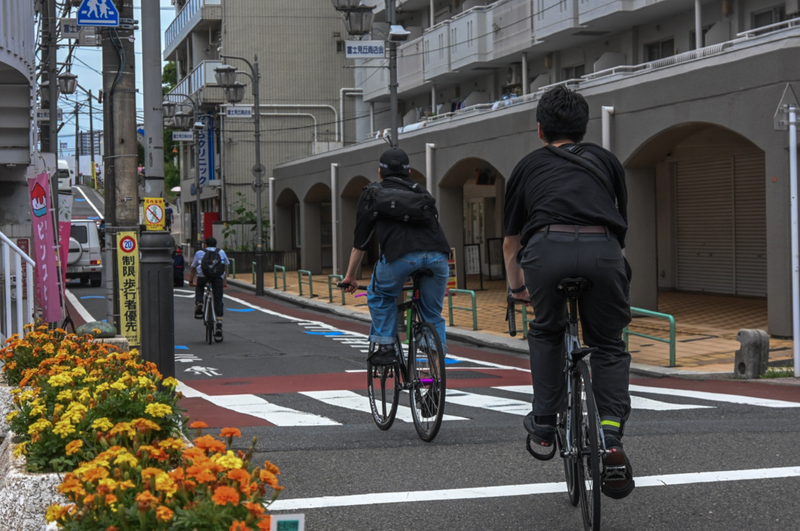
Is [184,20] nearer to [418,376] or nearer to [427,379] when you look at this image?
[418,376]

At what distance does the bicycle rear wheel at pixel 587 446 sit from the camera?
148 inches

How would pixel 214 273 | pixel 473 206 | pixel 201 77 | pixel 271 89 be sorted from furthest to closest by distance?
pixel 271 89 → pixel 201 77 → pixel 473 206 → pixel 214 273

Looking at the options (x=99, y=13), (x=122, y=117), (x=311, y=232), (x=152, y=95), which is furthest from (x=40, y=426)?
(x=311, y=232)

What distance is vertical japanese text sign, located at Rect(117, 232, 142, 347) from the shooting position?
10.8 meters

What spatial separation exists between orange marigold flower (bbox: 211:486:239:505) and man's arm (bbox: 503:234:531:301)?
7.25 ft

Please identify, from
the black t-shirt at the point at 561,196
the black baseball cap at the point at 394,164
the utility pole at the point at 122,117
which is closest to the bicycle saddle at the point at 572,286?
the black t-shirt at the point at 561,196

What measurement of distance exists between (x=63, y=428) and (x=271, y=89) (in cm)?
4439

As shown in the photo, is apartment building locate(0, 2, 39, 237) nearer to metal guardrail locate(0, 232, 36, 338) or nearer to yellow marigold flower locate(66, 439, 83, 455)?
metal guardrail locate(0, 232, 36, 338)

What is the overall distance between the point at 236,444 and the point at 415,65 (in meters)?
29.4

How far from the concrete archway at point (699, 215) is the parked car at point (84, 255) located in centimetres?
1922

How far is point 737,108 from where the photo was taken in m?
15.5

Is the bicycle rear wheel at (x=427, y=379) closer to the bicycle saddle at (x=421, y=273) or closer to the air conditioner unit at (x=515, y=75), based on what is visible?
the bicycle saddle at (x=421, y=273)

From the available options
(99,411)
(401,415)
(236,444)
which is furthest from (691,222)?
(99,411)

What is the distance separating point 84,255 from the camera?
33781 millimetres
